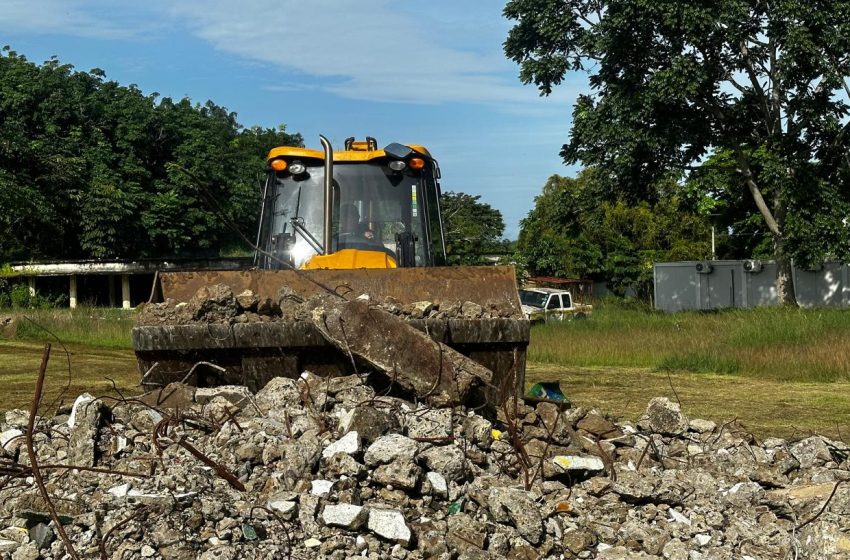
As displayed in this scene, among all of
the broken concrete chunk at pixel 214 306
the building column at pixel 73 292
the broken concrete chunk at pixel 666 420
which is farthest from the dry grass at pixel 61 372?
the building column at pixel 73 292

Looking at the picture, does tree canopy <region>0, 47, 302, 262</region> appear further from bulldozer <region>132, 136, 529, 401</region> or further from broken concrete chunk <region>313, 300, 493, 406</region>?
broken concrete chunk <region>313, 300, 493, 406</region>

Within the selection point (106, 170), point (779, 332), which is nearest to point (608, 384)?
point (779, 332)

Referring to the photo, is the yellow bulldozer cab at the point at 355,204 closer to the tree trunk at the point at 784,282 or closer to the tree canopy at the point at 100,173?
the tree trunk at the point at 784,282

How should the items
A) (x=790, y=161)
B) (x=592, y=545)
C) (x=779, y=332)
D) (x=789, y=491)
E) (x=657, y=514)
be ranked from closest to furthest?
(x=592, y=545) < (x=657, y=514) < (x=789, y=491) < (x=779, y=332) < (x=790, y=161)

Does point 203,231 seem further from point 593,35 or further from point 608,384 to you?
point 608,384

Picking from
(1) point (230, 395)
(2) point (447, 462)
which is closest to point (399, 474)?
(2) point (447, 462)

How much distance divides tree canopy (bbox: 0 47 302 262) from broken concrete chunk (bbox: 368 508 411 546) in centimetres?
3409

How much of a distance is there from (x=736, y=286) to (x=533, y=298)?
33.5 ft

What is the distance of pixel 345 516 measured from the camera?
15.9 ft

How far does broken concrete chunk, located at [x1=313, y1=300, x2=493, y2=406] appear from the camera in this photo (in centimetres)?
644

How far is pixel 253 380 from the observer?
7.10m

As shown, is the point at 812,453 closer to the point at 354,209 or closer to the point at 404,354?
the point at 404,354

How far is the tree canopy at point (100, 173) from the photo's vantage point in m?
40.6

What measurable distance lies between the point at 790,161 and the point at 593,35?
542 cm
